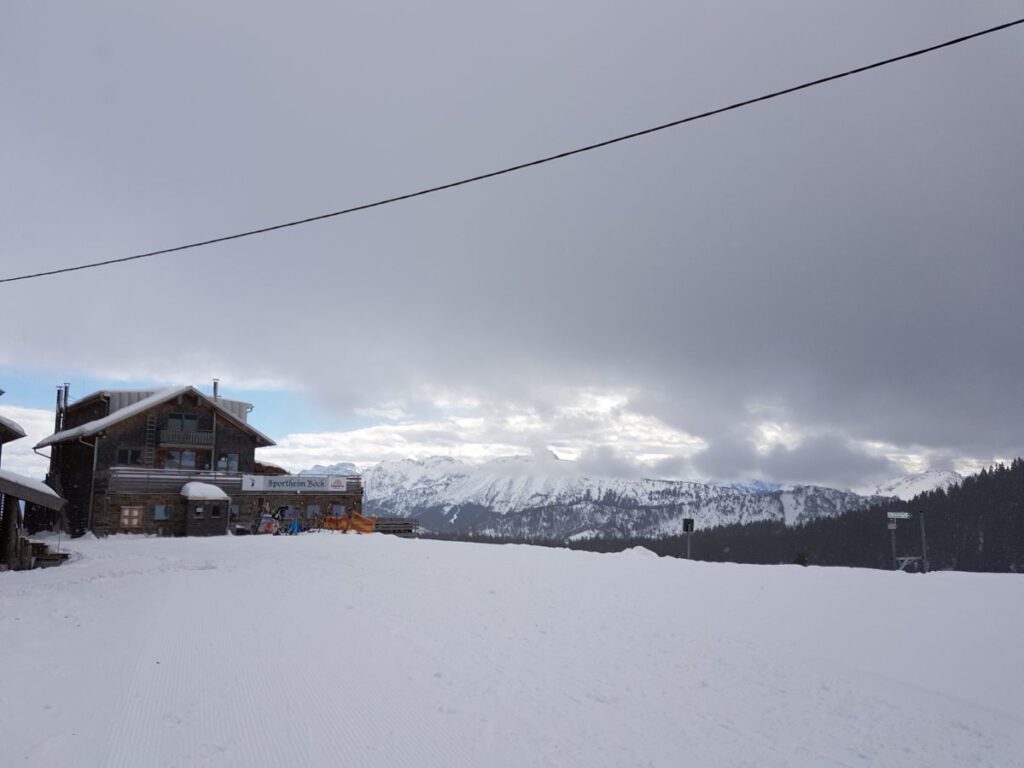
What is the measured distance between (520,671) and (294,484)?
148 feet

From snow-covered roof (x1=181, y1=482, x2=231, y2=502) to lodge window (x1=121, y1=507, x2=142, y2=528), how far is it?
294 cm

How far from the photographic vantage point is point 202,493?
4497 centimetres

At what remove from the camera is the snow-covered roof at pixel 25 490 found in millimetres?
23812

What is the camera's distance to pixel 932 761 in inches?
287

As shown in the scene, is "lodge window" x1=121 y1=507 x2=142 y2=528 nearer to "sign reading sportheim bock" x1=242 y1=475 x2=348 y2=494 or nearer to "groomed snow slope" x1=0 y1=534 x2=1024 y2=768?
"sign reading sportheim bock" x1=242 y1=475 x2=348 y2=494

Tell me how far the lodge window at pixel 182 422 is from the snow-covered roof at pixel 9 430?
18.0m

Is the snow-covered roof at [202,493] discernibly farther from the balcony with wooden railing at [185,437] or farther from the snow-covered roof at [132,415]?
the snow-covered roof at [132,415]

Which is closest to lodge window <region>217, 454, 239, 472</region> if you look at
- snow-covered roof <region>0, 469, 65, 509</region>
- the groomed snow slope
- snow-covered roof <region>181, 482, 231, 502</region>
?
snow-covered roof <region>181, 482, 231, 502</region>

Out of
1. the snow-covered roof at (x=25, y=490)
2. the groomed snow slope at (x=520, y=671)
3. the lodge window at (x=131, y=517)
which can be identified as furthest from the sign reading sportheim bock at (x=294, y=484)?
the groomed snow slope at (x=520, y=671)

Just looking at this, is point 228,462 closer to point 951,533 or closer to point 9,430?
point 9,430

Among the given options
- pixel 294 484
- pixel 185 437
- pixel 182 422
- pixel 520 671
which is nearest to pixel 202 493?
pixel 185 437

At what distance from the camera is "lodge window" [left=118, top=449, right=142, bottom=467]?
46.9m

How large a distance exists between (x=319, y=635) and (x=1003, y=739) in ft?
33.3

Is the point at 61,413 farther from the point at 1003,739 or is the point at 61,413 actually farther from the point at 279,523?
the point at 1003,739
